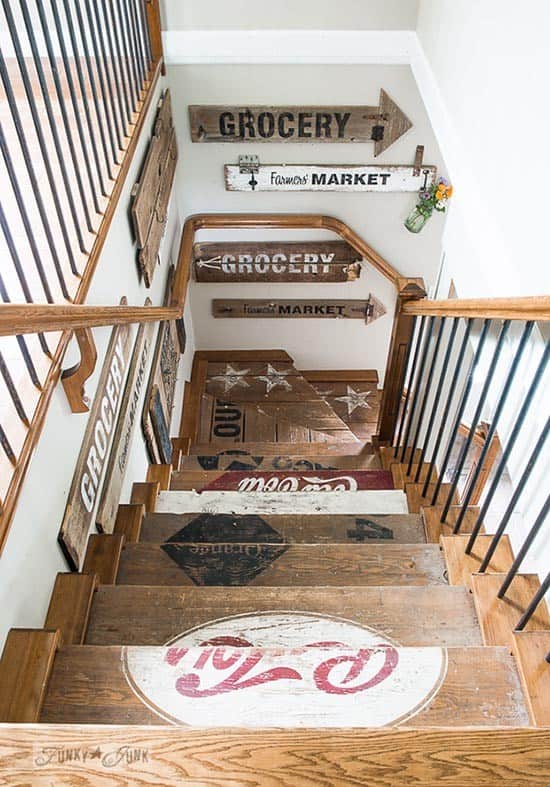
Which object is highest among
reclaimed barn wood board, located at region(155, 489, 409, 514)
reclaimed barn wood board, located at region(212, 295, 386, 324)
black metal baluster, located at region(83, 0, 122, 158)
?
black metal baluster, located at region(83, 0, 122, 158)

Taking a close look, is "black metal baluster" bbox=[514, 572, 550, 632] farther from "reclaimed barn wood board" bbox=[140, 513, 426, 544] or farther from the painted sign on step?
the painted sign on step

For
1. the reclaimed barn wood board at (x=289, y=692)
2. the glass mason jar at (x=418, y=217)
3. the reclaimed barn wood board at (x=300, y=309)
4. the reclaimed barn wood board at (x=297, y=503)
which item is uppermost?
the reclaimed barn wood board at (x=289, y=692)

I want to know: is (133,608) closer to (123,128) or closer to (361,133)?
(123,128)

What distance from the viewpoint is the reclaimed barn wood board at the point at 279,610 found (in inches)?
67.5

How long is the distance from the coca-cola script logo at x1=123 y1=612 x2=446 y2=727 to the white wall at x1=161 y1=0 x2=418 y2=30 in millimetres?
3471

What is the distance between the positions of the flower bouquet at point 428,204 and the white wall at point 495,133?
1.05 m

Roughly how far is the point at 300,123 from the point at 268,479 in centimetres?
232

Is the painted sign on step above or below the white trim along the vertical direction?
below

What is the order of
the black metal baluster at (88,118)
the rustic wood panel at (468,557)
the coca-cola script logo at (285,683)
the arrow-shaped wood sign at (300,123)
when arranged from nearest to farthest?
the coca-cola script logo at (285,683) → the rustic wood panel at (468,557) → the black metal baluster at (88,118) → the arrow-shaped wood sign at (300,123)

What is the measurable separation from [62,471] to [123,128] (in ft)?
5.46

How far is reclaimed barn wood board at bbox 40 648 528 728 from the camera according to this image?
1.36 m

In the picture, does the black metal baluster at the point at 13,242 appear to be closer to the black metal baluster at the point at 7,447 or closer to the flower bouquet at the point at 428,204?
the black metal baluster at the point at 7,447

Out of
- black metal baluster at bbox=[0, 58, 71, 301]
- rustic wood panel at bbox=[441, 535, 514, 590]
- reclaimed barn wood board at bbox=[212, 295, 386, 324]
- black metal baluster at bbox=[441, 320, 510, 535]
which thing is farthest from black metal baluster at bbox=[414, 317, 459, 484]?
reclaimed barn wood board at bbox=[212, 295, 386, 324]

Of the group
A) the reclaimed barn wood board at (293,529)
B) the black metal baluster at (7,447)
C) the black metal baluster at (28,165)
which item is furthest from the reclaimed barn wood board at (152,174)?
the black metal baluster at (7,447)
